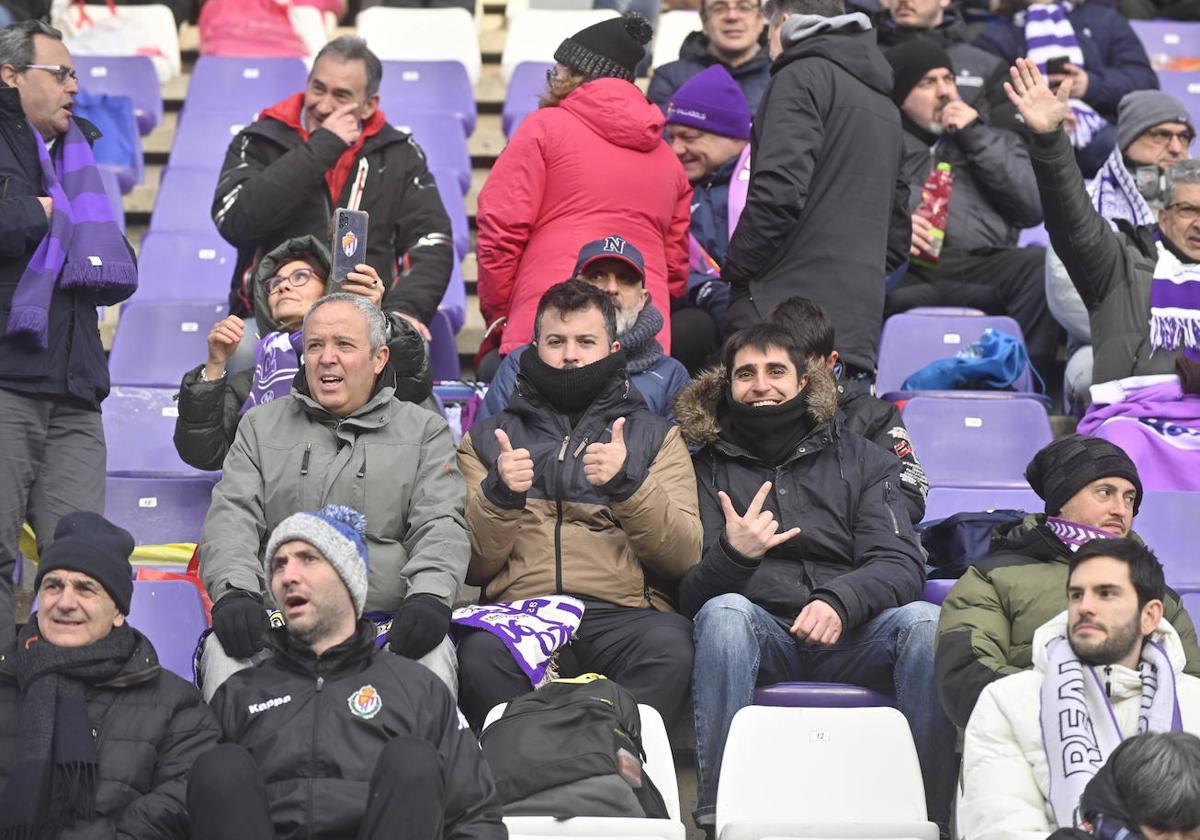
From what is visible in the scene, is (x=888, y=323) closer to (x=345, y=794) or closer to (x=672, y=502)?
(x=672, y=502)

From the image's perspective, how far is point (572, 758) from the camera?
13.8ft

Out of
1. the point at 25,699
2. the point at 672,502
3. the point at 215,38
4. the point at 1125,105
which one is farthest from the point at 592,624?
the point at 215,38

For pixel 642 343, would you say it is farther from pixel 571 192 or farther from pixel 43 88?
pixel 43 88

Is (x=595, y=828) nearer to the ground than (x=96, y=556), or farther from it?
nearer to the ground

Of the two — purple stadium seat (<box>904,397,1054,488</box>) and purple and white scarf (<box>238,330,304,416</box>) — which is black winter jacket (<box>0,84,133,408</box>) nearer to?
purple and white scarf (<box>238,330,304,416</box>)

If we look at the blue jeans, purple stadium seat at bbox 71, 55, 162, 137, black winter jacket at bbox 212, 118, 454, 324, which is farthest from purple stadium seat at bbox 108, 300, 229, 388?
the blue jeans

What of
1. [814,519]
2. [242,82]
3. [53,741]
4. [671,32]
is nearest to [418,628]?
[53,741]

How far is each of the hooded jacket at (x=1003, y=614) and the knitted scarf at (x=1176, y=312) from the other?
1.34 metres

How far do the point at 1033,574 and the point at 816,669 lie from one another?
22.3 inches

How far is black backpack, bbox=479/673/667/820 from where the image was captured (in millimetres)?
4180

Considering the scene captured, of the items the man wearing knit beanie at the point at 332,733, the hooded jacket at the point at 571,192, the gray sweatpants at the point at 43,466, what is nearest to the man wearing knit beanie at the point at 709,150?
the hooded jacket at the point at 571,192

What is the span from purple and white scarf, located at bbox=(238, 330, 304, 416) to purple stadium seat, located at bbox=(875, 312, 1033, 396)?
2.07 metres

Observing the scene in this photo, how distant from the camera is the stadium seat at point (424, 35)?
9.02m

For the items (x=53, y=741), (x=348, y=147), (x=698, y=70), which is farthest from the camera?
(x=698, y=70)
